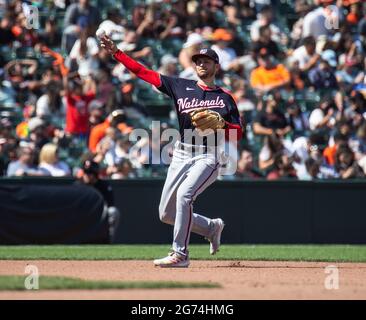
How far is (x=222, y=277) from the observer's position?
897 cm

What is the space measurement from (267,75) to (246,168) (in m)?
2.49

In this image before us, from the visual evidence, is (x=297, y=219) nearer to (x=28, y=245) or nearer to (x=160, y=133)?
(x=160, y=133)

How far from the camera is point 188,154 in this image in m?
9.62

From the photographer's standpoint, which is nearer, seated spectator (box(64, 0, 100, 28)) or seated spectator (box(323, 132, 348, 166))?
seated spectator (box(323, 132, 348, 166))

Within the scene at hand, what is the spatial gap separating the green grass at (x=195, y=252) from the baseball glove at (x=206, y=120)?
2382 millimetres

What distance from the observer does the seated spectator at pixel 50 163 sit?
49.3 feet

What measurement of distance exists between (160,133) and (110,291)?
8191 millimetres

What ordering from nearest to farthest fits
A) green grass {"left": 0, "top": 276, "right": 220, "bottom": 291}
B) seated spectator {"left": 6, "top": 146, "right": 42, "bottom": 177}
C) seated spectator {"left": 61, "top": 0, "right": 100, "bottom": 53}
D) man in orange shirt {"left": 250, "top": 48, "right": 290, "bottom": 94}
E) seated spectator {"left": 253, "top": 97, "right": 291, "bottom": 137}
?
green grass {"left": 0, "top": 276, "right": 220, "bottom": 291} < seated spectator {"left": 6, "top": 146, "right": 42, "bottom": 177} < seated spectator {"left": 253, "top": 97, "right": 291, "bottom": 137} < man in orange shirt {"left": 250, "top": 48, "right": 290, "bottom": 94} < seated spectator {"left": 61, "top": 0, "right": 100, "bottom": 53}

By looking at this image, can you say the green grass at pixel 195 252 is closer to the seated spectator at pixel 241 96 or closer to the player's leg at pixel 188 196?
the player's leg at pixel 188 196

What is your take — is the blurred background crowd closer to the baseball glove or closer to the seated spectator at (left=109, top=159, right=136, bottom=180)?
the seated spectator at (left=109, top=159, right=136, bottom=180)

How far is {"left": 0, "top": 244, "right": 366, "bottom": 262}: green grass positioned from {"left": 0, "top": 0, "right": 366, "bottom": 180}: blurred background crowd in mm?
1841

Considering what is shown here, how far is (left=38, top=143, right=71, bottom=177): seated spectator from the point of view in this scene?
49.3ft

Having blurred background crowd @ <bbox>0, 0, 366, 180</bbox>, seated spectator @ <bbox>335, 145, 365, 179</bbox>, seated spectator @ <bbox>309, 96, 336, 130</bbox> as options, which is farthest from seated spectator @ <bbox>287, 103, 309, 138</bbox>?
seated spectator @ <bbox>335, 145, 365, 179</bbox>

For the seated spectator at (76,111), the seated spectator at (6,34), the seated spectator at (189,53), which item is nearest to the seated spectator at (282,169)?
the seated spectator at (189,53)
